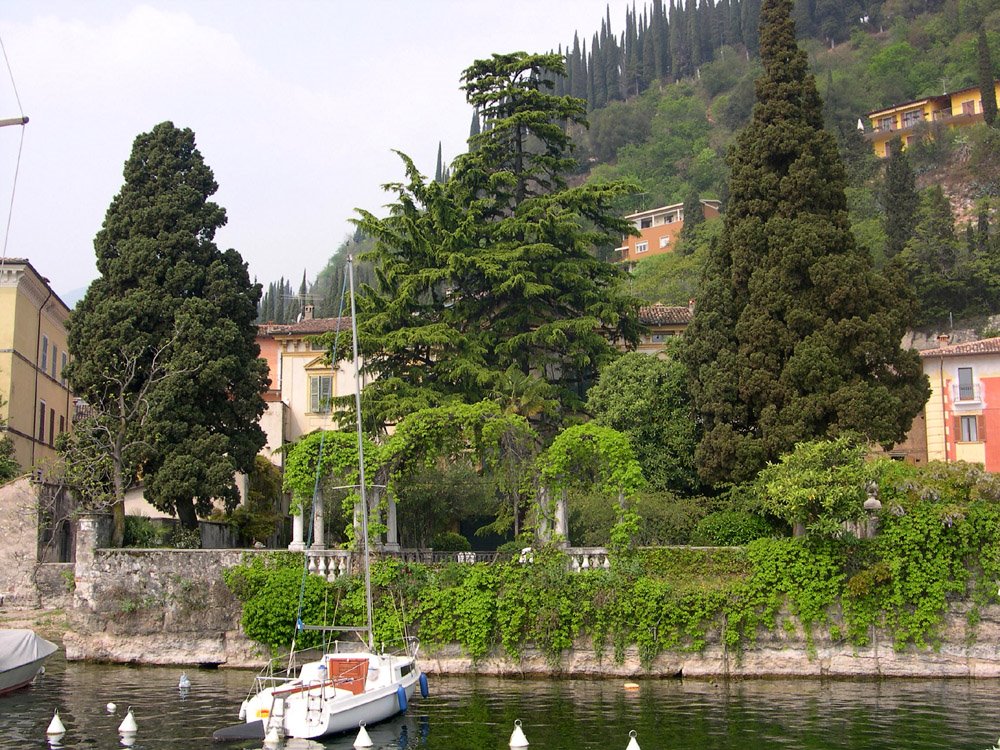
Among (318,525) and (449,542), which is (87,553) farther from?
(449,542)

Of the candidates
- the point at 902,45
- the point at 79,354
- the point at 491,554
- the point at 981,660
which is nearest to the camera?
the point at 981,660

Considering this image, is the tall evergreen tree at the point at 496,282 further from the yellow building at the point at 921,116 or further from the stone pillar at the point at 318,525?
the yellow building at the point at 921,116

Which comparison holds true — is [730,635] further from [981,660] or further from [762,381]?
[762,381]

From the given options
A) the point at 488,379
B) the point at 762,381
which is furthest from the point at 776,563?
the point at 488,379

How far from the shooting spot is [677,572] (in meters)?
29.4

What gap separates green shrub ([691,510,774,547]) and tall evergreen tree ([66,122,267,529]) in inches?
613

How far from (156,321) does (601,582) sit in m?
18.5

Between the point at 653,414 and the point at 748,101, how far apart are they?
107m

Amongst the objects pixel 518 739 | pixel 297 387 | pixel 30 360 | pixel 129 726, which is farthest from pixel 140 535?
pixel 518 739

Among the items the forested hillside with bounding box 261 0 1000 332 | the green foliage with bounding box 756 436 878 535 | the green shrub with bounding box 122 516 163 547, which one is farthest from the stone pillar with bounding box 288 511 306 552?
the forested hillside with bounding box 261 0 1000 332

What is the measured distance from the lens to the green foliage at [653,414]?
3616 cm

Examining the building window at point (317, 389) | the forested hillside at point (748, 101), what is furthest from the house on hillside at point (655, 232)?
the building window at point (317, 389)

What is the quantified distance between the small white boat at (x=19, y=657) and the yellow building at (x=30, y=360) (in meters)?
16.8

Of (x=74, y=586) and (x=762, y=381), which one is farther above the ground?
(x=762, y=381)
